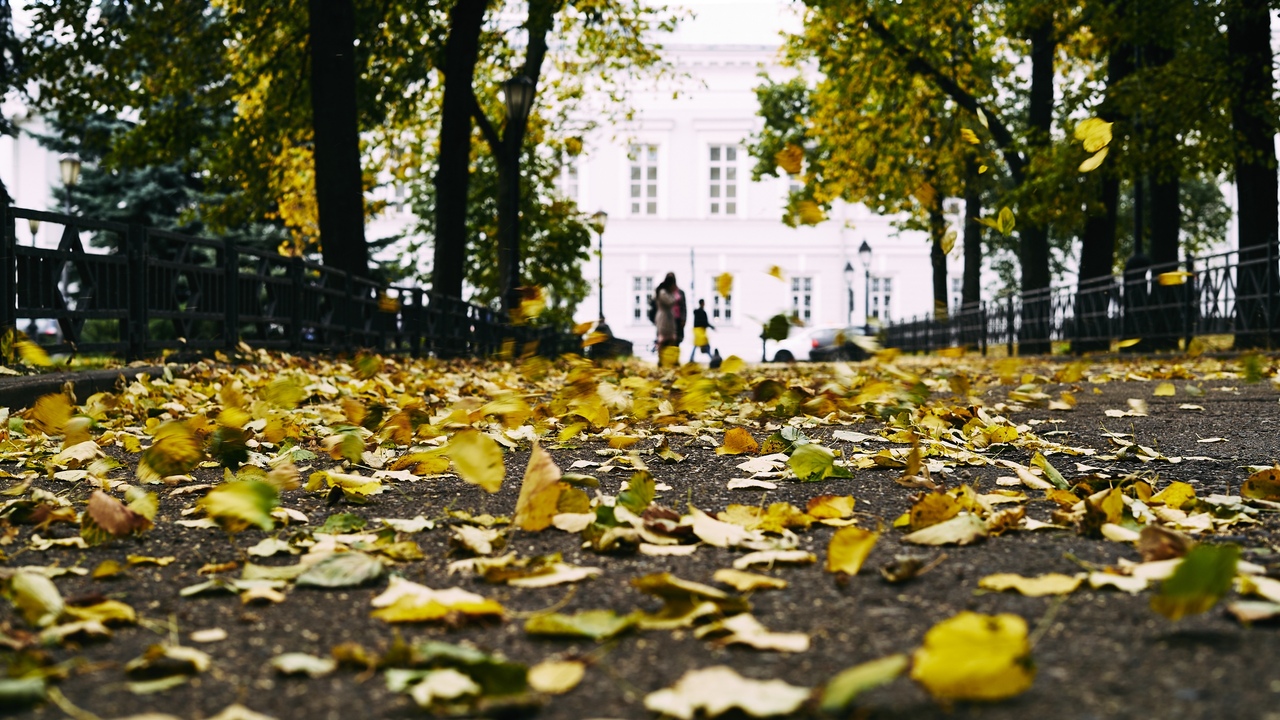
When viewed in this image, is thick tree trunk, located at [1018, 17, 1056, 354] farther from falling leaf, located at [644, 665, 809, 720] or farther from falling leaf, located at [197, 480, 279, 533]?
falling leaf, located at [644, 665, 809, 720]

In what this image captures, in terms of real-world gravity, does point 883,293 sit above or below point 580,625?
above

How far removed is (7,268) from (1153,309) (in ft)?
48.6

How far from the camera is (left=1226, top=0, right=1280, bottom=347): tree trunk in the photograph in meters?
14.1

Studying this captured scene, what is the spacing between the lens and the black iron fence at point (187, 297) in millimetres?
7504

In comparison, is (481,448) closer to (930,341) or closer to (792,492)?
(792,492)

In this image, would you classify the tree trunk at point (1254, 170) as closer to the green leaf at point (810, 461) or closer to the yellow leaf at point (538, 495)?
the green leaf at point (810, 461)

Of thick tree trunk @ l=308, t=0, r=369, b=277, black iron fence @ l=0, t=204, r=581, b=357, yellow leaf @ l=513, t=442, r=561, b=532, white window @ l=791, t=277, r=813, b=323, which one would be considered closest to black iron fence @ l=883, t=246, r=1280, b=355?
yellow leaf @ l=513, t=442, r=561, b=532

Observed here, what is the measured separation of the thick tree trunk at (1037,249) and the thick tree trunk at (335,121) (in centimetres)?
1242

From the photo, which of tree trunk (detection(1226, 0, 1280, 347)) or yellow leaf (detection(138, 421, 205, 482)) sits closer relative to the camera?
yellow leaf (detection(138, 421, 205, 482))

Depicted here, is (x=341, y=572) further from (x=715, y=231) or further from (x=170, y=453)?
(x=715, y=231)

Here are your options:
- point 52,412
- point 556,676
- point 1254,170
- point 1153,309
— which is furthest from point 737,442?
point 1254,170

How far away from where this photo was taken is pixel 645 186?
60375mm

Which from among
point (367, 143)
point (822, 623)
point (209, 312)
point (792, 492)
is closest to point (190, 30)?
point (367, 143)

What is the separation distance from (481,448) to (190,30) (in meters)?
16.9
